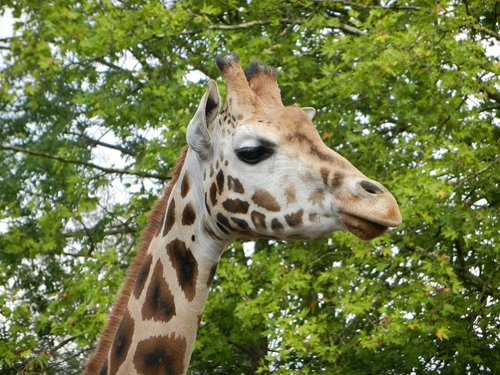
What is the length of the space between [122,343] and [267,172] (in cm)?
104

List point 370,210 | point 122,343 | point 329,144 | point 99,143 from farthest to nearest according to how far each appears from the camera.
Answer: point 99,143 → point 329,144 → point 122,343 → point 370,210

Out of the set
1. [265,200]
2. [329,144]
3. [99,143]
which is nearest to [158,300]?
[265,200]

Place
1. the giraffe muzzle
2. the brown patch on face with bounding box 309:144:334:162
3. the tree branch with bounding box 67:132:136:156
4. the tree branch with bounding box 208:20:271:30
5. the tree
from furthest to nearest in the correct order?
1. the tree branch with bounding box 67:132:136:156
2. the tree branch with bounding box 208:20:271:30
3. the tree
4. the brown patch on face with bounding box 309:144:334:162
5. the giraffe muzzle

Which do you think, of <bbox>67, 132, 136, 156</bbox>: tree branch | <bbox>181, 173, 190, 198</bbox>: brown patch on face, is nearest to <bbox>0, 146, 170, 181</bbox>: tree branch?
<bbox>67, 132, 136, 156</bbox>: tree branch

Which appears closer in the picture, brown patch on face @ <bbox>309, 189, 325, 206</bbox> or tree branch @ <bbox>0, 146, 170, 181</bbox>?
brown patch on face @ <bbox>309, 189, 325, 206</bbox>

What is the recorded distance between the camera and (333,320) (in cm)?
1227

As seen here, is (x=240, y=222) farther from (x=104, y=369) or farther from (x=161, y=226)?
(x=104, y=369)

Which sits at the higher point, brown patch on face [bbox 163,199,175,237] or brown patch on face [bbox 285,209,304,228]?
brown patch on face [bbox 163,199,175,237]

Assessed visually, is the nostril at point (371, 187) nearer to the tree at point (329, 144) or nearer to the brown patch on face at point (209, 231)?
the brown patch on face at point (209, 231)

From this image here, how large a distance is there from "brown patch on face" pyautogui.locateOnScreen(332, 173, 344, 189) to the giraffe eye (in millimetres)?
349

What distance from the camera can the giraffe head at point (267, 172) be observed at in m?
4.57

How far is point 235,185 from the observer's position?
4852mm

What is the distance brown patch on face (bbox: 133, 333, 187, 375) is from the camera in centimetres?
473

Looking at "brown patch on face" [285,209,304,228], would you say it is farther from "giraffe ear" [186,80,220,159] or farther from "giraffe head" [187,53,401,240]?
"giraffe ear" [186,80,220,159]
